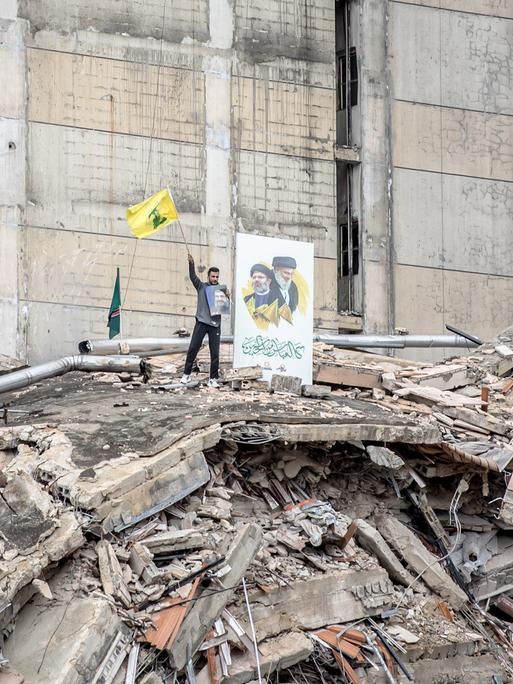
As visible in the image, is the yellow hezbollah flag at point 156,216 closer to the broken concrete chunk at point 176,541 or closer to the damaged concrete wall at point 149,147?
the damaged concrete wall at point 149,147

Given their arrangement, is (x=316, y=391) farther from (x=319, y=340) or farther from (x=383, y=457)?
(x=319, y=340)

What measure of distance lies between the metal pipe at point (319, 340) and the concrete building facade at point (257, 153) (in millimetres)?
1096

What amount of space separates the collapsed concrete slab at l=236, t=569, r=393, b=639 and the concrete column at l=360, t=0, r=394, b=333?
11868 mm

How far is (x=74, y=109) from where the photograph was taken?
2308 cm

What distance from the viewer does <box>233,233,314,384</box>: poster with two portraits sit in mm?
17438

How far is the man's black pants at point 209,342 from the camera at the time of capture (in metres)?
16.6

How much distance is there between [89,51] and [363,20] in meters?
6.23

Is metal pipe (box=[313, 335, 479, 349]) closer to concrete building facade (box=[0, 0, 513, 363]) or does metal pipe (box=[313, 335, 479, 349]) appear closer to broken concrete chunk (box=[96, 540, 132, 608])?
concrete building facade (box=[0, 0, 513, 363])

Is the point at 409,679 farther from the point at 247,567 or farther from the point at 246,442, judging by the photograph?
the point at 246,442

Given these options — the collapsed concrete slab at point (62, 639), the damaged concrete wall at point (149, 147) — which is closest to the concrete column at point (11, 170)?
the damaged concrete wall at point (149, 147)

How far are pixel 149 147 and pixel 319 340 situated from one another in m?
5.26

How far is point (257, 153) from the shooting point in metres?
24.2

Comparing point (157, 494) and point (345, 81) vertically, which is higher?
point (345, 81)

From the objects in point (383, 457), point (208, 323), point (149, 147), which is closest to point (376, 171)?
point (149, 147)
